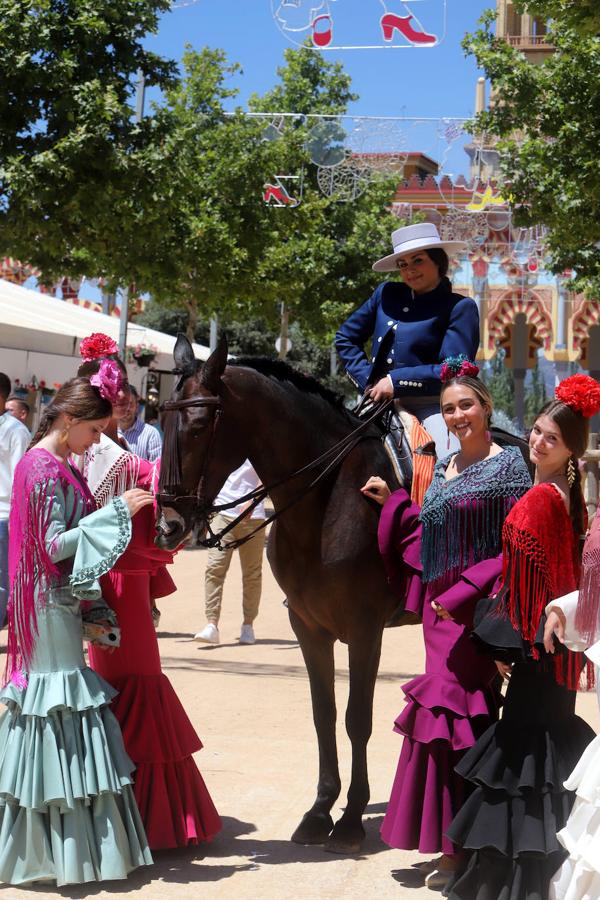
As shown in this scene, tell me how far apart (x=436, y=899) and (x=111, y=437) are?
3143mm

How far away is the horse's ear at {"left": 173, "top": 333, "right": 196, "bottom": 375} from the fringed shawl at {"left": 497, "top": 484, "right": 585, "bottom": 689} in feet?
5.61

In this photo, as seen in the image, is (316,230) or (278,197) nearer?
(278,197)

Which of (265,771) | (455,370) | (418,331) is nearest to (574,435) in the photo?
(455,370)

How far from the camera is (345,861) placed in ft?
16.5

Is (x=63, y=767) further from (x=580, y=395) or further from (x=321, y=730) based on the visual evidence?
(x=580, y=395)

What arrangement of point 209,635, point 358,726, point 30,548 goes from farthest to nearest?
1. point 209,635
2. point 358,726
3. point 30,548

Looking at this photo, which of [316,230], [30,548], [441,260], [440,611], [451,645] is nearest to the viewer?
[440,611]

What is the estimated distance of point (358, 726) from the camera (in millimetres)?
5254

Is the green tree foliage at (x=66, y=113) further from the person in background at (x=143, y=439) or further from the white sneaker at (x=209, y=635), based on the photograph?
the white sneaker at (x=209, y=635)

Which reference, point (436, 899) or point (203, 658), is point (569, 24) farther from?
point (436, 899)

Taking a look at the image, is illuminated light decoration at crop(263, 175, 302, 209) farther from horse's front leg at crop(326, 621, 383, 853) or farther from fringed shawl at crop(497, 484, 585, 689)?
fringed shawl at crop(497, 484, 585, 689)

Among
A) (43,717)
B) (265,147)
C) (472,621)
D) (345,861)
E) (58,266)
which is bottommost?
(345,861)

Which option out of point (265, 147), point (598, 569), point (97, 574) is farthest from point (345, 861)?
point (265, 147)

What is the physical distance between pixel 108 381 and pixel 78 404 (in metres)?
0.16
